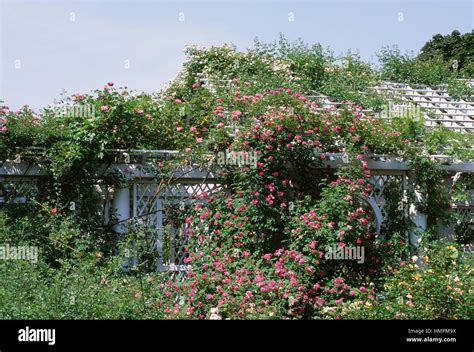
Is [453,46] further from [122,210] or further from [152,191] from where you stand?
[122,210]

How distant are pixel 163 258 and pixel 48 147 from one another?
7.44 feet

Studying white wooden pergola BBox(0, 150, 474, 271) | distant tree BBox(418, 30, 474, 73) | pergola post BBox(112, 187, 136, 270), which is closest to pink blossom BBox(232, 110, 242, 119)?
white wooden pergola BBox(0, 150, 474, 271)

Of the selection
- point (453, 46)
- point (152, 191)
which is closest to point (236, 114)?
point (152, 191)

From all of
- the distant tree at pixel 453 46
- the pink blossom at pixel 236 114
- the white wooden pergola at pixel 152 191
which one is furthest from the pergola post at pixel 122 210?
the distant tree at pixel 453 46

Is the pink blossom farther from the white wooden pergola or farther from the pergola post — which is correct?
the pergola post

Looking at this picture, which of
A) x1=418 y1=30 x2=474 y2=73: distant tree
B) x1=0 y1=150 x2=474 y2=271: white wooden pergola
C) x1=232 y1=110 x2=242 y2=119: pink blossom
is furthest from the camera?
x1=418 y1=30 x2=474 y2=73: distant tree

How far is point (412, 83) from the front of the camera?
679 inches

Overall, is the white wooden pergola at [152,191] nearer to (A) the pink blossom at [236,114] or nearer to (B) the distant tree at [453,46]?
(A) the pink blossom at [236,114]

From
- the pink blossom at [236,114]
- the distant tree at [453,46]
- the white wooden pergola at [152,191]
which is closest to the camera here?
the white wooden pergola at [152,191]

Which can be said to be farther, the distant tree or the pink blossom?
the distant tree

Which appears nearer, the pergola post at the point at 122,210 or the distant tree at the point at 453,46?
the pergola post at the point at 122,210
